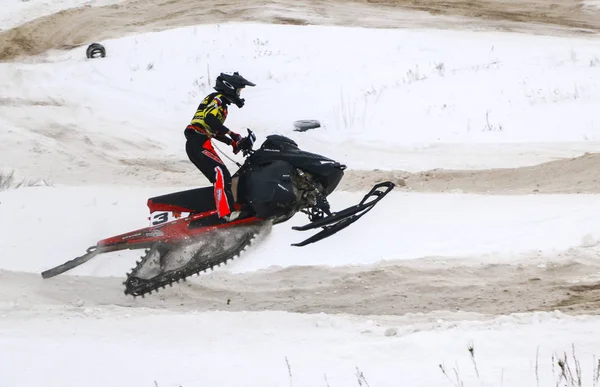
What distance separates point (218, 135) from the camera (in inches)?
317

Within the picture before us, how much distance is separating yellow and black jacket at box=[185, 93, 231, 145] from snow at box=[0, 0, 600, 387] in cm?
127

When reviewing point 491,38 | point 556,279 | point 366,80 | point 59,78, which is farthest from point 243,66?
point 556,279

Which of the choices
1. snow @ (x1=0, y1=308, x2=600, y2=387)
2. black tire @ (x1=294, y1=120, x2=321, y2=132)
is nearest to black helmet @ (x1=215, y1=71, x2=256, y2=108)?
snow @ (x1=0, y1=308, x2=600, y2=387)

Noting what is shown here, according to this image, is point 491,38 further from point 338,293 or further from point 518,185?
point 338,293

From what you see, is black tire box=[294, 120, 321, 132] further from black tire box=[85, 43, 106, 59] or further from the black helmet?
black tire box=[85, 43, 106, 59]

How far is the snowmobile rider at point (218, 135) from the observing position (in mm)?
7746

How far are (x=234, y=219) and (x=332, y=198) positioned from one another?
275cm

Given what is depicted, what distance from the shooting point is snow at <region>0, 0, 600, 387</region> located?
19.4 ft

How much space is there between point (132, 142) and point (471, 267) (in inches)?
309

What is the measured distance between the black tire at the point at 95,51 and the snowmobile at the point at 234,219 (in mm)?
10596

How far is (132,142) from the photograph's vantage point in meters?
13.8

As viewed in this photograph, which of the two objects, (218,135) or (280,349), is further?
(218,135)

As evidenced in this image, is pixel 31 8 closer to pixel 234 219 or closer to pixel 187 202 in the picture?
pixel 187 202

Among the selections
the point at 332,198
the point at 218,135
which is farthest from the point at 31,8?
the point at 218,135
